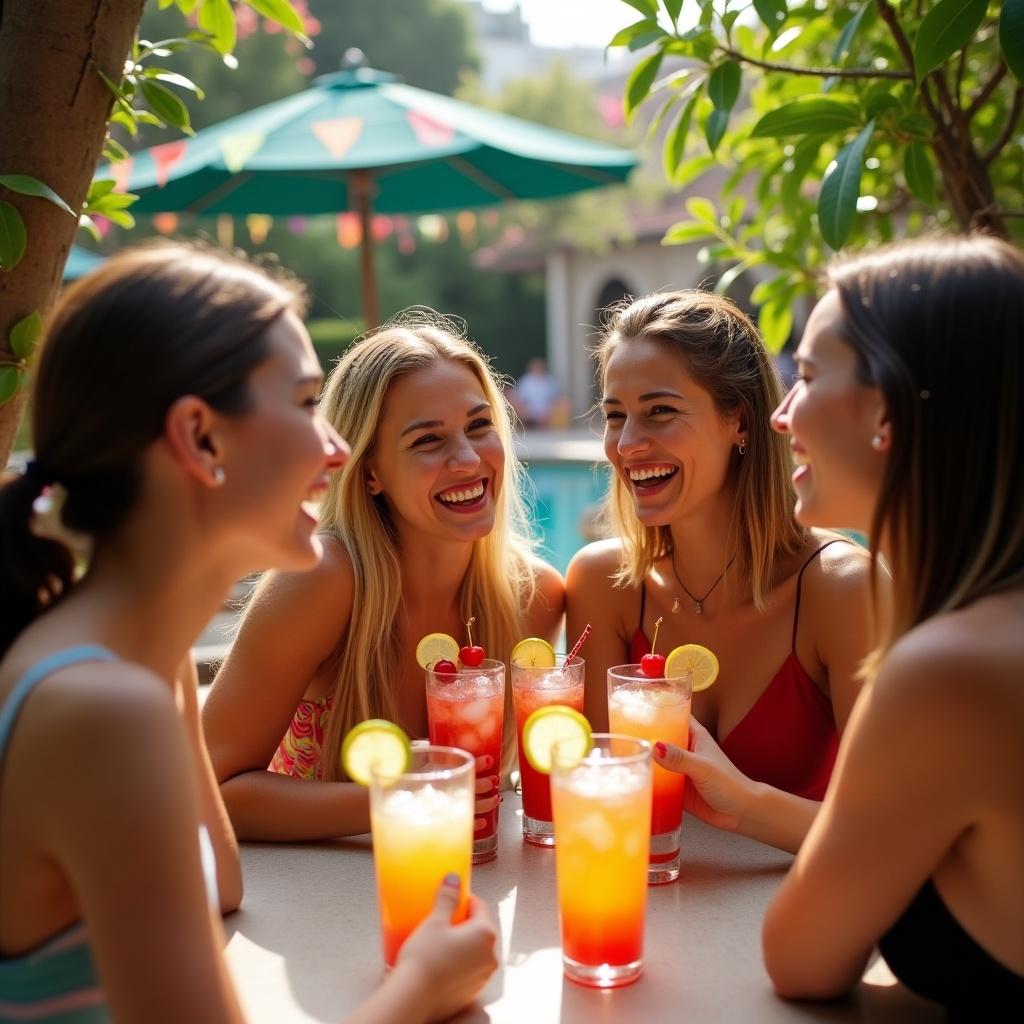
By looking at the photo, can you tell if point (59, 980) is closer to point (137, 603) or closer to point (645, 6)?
point (137, 603)

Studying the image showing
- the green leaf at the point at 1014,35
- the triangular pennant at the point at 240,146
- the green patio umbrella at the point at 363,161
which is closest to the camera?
the green leaf at the point at 1014,35

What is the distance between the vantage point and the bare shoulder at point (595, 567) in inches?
103


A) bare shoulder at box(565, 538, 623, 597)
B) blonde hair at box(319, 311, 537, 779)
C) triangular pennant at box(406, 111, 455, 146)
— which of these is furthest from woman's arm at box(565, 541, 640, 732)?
triangular pennant at box(406, 111, 455, 146)

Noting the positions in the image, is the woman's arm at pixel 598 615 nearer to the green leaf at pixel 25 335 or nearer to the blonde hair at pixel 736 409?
the blonde hair at pixel 736 409

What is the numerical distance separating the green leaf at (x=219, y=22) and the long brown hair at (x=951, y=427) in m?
1.44

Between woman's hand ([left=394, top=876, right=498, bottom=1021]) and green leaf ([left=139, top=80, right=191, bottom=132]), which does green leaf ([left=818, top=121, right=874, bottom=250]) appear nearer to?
green leaf ([left=139, top=80, right=191, bottom=132])

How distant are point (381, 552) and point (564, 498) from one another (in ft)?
32.5

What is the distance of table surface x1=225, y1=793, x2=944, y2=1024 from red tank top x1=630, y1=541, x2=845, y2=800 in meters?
0.42

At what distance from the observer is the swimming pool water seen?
10.4m

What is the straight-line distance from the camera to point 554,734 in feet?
5.09

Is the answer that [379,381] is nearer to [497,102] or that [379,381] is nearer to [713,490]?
[713,490]

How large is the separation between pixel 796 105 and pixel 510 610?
49.5 inches

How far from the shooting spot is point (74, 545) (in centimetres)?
126

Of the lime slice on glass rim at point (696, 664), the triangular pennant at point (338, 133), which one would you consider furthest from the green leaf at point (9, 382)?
the triangular pennant at point (338, 133)
